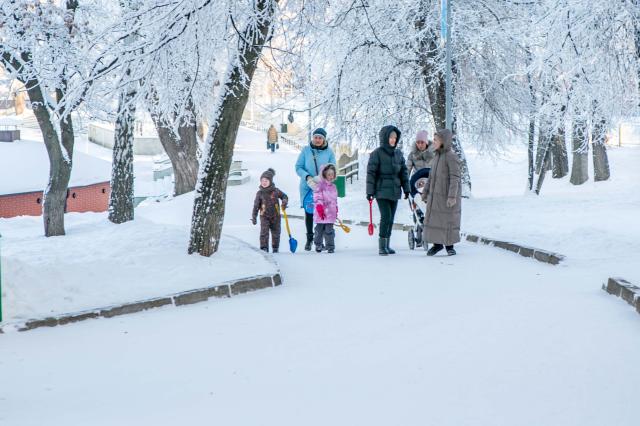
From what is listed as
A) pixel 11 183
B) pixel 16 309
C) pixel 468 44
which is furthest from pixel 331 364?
pixel 11 183

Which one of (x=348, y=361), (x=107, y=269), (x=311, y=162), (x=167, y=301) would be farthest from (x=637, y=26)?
(x=348, y=361)

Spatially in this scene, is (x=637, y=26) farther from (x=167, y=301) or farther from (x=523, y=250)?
(x=167, y=301)

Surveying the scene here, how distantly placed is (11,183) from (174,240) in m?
21.4

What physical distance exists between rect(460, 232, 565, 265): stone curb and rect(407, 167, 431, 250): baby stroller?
1.22m

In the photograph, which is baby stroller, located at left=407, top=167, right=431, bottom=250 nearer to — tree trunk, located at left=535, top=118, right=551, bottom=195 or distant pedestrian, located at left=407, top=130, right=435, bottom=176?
distant pedestrian, located at left=407, top=130, right=435, bottom=176

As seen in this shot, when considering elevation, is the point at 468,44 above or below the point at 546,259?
above

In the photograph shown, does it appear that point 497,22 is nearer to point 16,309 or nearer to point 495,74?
point 495,74

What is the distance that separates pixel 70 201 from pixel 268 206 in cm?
2153

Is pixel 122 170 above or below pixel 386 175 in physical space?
below

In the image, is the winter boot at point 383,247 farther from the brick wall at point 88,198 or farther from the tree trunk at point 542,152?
the brick wall at point 88,198

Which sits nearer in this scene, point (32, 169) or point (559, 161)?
point (32, 169)

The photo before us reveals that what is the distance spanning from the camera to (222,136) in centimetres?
1020

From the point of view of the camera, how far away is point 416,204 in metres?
12.8

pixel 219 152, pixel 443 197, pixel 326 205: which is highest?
pixel 219 152
